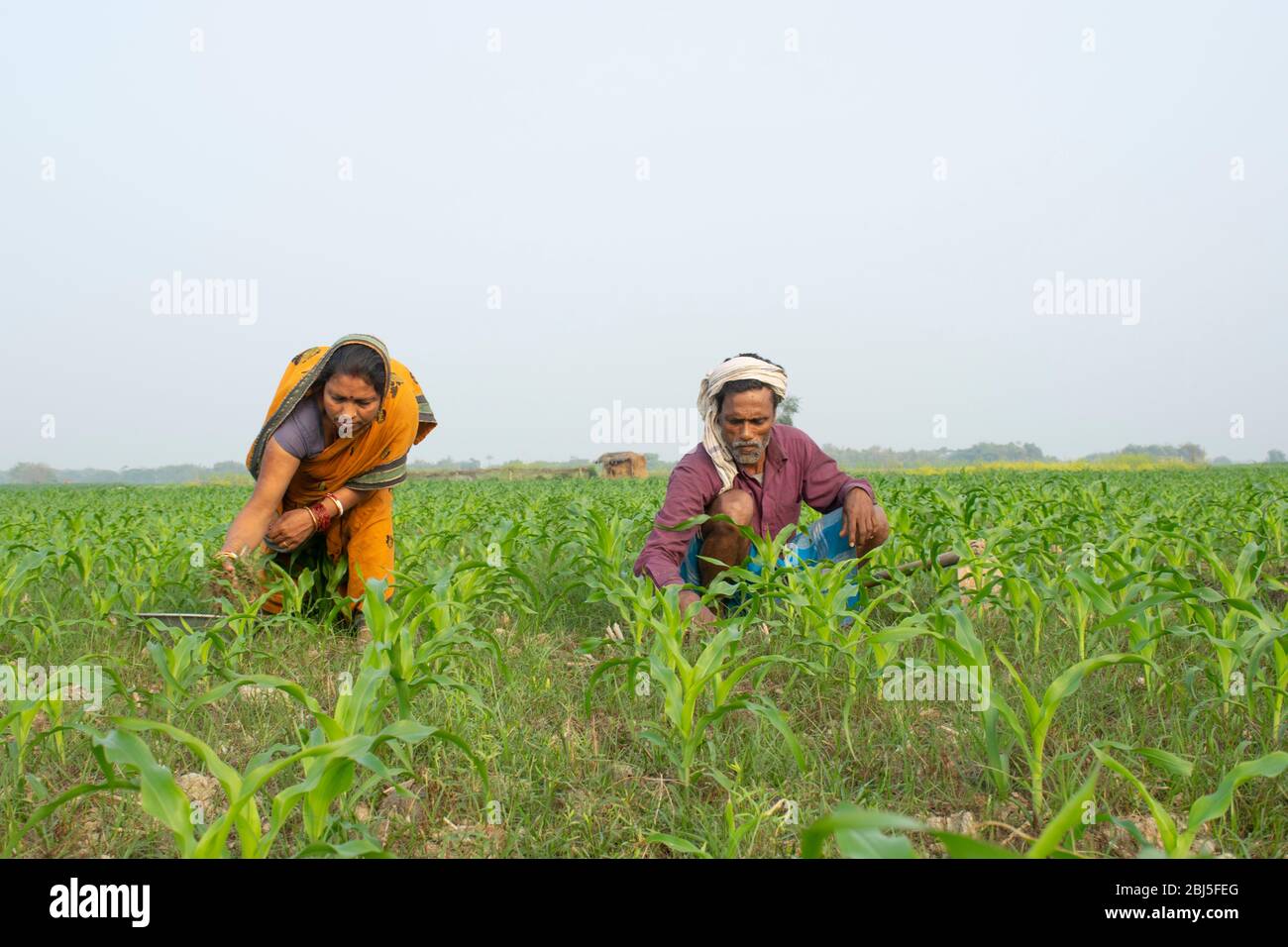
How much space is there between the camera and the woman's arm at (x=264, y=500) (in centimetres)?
391

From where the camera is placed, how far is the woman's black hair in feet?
12.3

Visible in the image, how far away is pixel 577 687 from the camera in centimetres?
312

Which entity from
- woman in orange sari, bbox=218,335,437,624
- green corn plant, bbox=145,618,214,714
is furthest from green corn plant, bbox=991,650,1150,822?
woman in orange sari, bbox=218,335,437,624

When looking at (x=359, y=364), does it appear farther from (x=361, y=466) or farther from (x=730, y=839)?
(x=730, y=839)

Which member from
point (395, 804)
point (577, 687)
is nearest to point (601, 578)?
point (577, 687)

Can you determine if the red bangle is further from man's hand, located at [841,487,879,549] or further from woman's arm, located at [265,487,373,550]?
man's hand, located at [841,487,879,549]

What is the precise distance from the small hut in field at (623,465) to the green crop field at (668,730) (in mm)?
36629

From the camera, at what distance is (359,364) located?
375cm

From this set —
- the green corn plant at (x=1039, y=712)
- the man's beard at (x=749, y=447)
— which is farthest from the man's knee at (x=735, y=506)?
the green corn plant at (x=1039, y=712)

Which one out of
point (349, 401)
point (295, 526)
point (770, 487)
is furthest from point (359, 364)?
point (770, 487)

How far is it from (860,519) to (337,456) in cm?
269

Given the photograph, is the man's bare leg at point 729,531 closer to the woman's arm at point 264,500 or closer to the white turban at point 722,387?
the white turban at point 722,387
